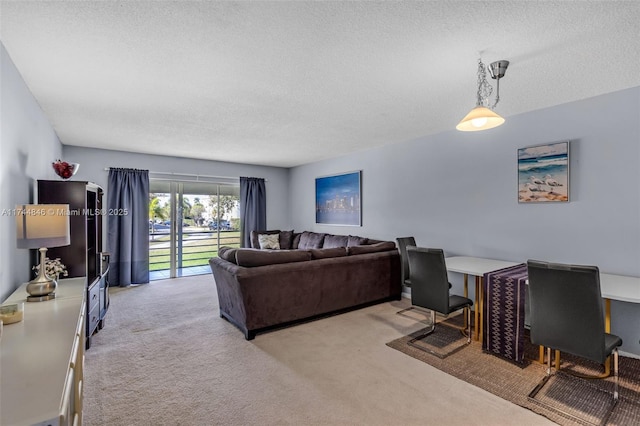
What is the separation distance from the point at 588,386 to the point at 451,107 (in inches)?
108

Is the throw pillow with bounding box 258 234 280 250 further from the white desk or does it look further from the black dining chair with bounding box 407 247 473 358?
the white desk

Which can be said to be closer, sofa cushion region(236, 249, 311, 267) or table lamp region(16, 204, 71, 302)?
table lamp region(16, 204, 71, 302)

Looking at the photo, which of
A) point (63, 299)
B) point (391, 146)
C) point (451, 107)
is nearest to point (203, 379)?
point (63, 299)

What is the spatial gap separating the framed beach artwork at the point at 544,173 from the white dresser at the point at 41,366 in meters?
4.08

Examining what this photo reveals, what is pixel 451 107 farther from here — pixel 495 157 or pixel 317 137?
pixel 317 137

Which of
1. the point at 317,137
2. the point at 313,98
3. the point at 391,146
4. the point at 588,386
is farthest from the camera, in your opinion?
the point at 391,146

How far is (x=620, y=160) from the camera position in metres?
2.86

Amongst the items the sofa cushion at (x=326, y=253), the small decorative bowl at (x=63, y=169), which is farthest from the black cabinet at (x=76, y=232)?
the sofa cushion at (x=326, y=253)

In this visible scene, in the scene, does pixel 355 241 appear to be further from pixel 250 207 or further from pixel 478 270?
pixel 250 207

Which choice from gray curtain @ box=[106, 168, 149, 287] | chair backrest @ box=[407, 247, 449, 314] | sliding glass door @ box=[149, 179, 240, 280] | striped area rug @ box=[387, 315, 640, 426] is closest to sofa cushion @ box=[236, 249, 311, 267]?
chair backrest @ box=[407, 247, 449, 314]

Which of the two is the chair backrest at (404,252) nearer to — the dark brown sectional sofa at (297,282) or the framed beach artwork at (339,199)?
the dark brown sectional sofa at (297,282)

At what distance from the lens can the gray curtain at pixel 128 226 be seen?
18.0 feet

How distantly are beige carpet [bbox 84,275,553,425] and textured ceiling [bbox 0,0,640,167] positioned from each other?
2.47m

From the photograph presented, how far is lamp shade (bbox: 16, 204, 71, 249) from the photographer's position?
2053 millimetres
